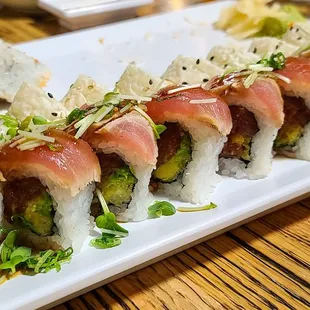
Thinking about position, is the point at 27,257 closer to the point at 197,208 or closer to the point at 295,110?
the point at 197,208

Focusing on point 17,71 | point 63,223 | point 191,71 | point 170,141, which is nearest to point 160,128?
point 170,141

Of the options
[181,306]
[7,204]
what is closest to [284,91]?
[181,306]

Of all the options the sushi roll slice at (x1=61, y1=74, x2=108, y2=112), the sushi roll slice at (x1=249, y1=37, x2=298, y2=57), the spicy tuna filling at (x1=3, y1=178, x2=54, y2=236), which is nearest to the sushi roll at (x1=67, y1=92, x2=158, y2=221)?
the spicy tuna filling at (x1=3, y1=178, x2=54, y2=236)

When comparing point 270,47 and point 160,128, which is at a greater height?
point 270,47

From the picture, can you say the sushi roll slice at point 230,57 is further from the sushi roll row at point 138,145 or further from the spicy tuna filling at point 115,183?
the spicy tuna filling at point 115,183

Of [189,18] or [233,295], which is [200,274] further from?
[189,18]

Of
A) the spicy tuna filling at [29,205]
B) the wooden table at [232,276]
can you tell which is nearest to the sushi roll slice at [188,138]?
the wooden table at [232,276]
